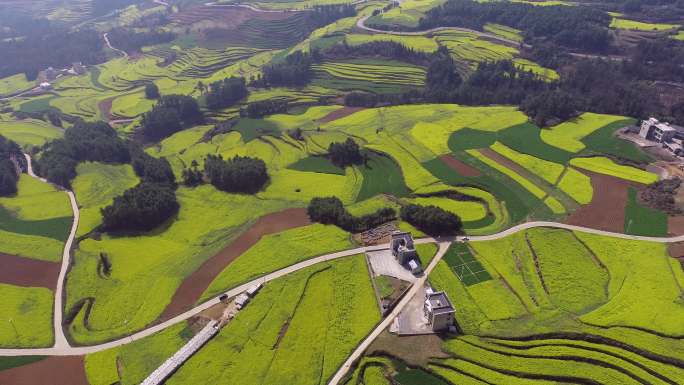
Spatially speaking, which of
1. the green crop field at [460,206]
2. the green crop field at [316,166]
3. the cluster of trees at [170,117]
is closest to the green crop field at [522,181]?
the green crop field at [460,206]

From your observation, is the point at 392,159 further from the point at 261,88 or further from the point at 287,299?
the point at 261,88

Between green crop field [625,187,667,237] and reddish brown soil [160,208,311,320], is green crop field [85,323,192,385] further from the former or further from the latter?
green crop field [625,187,667,237]

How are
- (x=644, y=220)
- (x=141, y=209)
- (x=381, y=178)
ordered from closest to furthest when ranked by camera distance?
(x=644, y=220) → (x=141, y=209) → (x=381, y=178)

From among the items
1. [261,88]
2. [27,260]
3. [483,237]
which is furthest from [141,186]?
[261,88]

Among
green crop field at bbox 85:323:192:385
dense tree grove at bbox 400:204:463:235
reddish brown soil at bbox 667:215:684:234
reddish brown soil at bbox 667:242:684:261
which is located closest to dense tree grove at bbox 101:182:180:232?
green crop field at bbox 85:323:192:385

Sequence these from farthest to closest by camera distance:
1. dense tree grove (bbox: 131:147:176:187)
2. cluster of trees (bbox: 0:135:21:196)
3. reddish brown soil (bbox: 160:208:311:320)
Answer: cluster of trees (bbox: 0:135:21:196)
dense tree grove (bbox: 131:147:176:187)
reddish brown soil (bbox: 160:208:311:320)

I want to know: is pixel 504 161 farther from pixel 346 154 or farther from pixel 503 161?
pixel 346 154

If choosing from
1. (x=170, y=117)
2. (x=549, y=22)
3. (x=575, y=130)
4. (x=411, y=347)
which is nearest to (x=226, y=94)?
(x=170, y=117)
